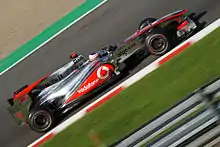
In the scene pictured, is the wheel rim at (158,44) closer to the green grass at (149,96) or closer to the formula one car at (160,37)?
the formula one car at (160,37)

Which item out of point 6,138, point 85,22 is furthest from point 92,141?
point 85,22

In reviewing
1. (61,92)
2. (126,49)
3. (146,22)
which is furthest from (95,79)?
(146,22)

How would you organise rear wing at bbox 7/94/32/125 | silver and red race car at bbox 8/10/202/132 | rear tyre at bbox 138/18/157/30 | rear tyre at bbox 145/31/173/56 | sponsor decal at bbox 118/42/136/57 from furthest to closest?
1. rear tyre at bbox 138/18/157/30
2. rear wing at bbox 7/94/32/125
3. sponsor decal at bbox 118/42/136/57
4. silver and red race car at bbox 8/10/202/132
5. rear tyre at bbox 145/31/173/56

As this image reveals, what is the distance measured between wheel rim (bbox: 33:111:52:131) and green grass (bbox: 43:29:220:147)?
686 millimetres

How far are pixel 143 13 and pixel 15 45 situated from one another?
14.9ft

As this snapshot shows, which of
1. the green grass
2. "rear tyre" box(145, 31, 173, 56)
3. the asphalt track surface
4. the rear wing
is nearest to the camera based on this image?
the green grass

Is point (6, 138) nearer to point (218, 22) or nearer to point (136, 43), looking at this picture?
point (136, 43)

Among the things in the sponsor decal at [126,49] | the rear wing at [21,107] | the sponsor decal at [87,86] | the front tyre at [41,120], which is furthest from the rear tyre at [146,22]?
the rear wing at [21,107]

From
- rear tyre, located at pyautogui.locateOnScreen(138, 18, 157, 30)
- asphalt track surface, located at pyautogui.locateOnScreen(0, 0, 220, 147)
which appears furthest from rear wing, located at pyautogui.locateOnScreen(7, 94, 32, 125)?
rear tyre, located at pyautogui.locateOnScreen(138, 18, 157, 30)

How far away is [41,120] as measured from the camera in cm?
1072

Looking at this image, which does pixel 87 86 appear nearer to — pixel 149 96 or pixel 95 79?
pixel 95 79

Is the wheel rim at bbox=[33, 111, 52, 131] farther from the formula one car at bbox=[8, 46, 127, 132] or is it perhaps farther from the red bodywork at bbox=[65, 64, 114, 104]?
the red bodywork at bbox=[65, 64, 114, 104]

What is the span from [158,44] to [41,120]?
3333 mm

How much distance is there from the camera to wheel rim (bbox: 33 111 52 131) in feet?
34.8
